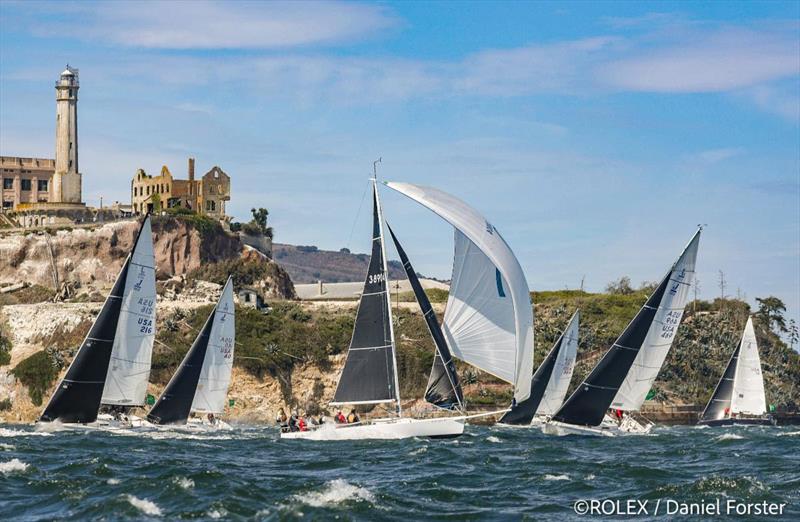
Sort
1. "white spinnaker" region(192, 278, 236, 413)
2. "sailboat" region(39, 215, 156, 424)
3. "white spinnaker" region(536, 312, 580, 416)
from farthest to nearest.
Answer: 1. "white spinnaker" region(536, 312, 580, 416)
2. "white spinnaker" region(192, 278, 236, 413)
3. "sailboat" region(39, 215, 156, 424)

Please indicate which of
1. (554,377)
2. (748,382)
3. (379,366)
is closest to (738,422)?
(748,382)

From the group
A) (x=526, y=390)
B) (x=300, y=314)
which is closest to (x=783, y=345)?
(x=300, y=314)

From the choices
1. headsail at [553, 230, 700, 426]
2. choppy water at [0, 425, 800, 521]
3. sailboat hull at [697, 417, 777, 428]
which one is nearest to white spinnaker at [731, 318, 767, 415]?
sailboat hull at [697, 417, 777, 428]

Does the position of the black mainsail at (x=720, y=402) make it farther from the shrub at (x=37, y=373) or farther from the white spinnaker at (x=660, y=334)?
the shrub at (x=37, y=373)

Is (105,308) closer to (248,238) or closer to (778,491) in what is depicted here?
(778,491)

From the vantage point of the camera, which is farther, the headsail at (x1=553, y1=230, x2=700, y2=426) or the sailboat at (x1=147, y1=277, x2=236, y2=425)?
the sailboat at (x1=147, y1=277, x2=236, y2=425)

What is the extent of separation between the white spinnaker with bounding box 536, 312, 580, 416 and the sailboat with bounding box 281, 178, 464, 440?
16.9 m

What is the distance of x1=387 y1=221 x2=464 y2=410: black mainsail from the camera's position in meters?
49.1

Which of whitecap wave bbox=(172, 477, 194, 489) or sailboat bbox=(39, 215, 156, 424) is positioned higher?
sailboat bbox=(39, 215, 156, 424)

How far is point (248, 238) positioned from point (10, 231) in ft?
63.7

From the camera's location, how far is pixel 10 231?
106750 millimetres

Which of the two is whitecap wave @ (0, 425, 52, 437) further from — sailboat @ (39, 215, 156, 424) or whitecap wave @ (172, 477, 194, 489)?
whitecap wave @ (172, 477, 194, 489)

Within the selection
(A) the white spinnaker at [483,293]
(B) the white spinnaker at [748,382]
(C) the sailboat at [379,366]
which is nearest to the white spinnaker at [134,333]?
(C) the sailboat at [379,366]

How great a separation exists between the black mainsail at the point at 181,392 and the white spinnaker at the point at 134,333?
2658 mm
